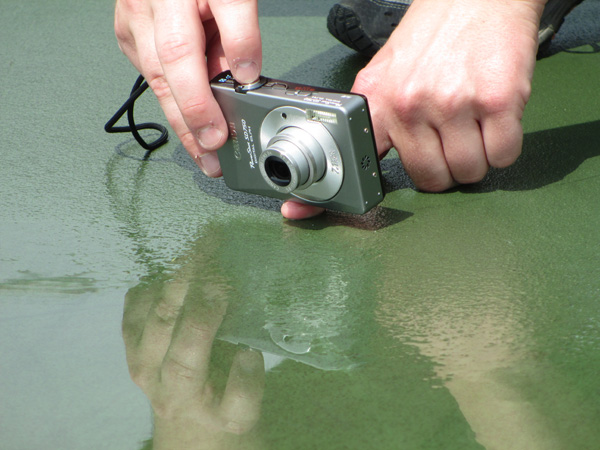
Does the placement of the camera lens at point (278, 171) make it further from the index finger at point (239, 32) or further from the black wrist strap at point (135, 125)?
the black wrist strap at point (135, 125)

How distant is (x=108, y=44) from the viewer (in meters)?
1.77

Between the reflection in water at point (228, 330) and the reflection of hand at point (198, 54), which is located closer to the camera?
the reflection in water at point (228, 330)

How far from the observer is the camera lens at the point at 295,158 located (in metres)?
0.91

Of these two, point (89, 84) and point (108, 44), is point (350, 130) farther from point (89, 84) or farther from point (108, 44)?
point (108, 44)

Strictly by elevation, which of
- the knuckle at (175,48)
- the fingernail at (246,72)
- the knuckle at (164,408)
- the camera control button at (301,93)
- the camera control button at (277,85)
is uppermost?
the knuckle at (175,48)

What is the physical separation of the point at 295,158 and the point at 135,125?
1.62 feet

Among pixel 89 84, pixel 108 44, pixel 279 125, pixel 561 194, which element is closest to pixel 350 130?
pixel 279 125

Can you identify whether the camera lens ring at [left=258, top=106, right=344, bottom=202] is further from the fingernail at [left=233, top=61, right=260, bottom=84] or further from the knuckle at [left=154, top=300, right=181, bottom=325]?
the knuckle at [left=154, top=300, right=181, bottom=325]

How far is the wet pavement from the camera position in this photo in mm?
659

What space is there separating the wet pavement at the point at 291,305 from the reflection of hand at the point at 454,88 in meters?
0.08

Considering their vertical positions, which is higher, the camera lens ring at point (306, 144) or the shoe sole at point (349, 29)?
the camera lens ring at point (306, 144)

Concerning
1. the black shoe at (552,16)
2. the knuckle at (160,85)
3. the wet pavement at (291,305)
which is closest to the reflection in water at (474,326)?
the wet pavement at (291,305)

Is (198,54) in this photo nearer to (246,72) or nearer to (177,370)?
(246,72)

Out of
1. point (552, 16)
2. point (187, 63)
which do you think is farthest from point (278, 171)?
point (552, 16)
